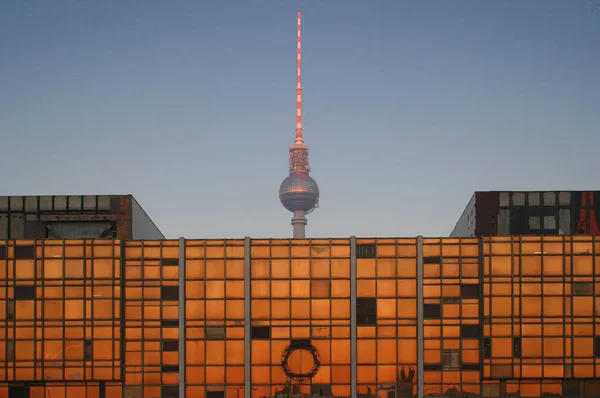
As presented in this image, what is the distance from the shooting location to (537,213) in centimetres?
6494

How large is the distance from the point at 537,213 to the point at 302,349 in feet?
82.6

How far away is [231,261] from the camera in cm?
5975

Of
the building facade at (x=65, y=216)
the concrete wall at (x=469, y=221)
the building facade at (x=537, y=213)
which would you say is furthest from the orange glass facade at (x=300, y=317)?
the concrete wall at (x=469, y=221)

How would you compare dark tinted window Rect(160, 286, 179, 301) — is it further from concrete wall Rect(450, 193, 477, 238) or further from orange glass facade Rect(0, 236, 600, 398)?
concrete wall Rect(450, 193, 477, 238)

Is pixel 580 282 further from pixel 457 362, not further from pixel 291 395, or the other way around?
pixel 291 395

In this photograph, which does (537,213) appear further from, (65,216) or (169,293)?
(65,216)

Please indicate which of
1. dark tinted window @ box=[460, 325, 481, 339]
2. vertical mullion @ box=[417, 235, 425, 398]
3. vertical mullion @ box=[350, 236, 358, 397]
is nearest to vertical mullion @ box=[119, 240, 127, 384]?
vertical mullion @ box=[350, 236, 358, 397]

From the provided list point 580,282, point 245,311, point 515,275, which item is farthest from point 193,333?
point 580,282

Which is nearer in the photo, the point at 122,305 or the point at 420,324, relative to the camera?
the point at 122,305

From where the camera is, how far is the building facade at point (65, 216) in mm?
62844

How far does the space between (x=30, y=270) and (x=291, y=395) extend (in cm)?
2432

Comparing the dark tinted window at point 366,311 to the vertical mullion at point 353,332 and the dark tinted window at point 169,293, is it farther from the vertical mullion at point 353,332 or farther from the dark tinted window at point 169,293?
the dark tinted window at point 169,293

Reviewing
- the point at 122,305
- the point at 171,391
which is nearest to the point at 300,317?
the point at 171,391

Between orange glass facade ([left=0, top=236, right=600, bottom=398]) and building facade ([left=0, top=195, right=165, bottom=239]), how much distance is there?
4.25m
